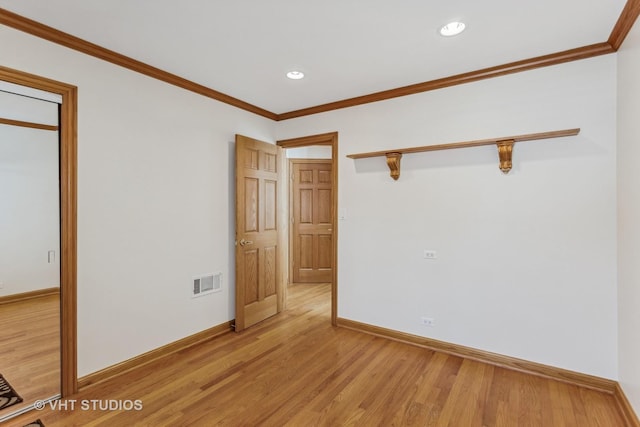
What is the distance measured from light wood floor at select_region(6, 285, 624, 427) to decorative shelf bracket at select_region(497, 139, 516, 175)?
67.6 inches

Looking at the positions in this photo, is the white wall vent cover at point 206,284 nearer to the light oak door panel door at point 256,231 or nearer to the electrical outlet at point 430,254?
the light oak door panel door at point 256,231

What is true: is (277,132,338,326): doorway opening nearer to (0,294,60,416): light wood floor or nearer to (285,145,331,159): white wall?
(285,145,331,159): white wall

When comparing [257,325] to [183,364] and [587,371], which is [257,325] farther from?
[587,371]

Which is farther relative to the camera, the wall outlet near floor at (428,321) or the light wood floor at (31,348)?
the wall outlet near floor at (428,321)

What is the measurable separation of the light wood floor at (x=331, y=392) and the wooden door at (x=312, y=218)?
8.64ft

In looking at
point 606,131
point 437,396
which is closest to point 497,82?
point 606,131

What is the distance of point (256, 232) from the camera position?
3.69m

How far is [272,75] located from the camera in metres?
2.88

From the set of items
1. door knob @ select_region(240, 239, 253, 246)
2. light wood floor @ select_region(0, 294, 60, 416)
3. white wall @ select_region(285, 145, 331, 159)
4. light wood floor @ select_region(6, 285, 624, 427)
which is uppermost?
white wall @ select_region(285, 145, 331, 159)

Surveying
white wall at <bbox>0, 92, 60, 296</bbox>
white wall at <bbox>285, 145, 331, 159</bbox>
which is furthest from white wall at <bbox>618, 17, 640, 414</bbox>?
white wall at <bbox>0, 92, 60, 296</bbox>

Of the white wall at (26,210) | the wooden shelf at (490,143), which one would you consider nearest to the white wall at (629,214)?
the wooden shelf at (490,143)

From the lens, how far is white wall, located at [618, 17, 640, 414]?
6.07 feet

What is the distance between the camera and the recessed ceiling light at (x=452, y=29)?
2.08 meters

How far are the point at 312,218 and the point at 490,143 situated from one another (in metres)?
3.56
